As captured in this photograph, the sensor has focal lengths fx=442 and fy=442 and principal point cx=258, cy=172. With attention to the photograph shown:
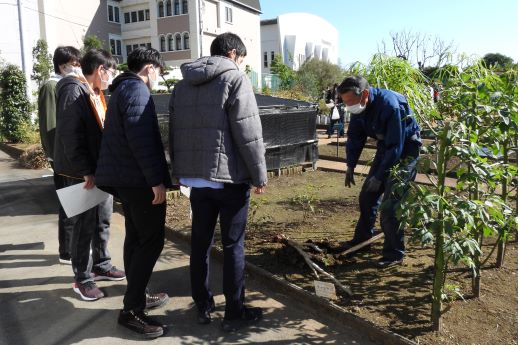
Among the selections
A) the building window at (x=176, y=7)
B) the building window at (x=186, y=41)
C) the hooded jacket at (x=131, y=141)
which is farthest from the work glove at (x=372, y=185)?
the building window at (x=176, y=7)

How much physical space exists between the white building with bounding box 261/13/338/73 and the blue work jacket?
145 feet

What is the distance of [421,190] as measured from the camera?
263 cm

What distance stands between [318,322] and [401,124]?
1.81 meters

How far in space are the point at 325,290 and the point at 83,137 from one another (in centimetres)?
219

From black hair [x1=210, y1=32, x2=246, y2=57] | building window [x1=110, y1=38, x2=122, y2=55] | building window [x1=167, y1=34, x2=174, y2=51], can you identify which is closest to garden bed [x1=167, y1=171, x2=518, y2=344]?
black hair [x1=210, y1=32, x2=246, y2=57]

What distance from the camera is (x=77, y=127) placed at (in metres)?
3.35

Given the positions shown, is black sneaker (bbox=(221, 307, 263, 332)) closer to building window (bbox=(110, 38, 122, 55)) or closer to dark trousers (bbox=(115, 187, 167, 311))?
dark trousers (bbox=(115, 187, 167, 311))

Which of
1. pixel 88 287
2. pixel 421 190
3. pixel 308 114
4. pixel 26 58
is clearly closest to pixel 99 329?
pixel 88 287

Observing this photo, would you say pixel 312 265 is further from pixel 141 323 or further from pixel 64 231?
pixel 64 231

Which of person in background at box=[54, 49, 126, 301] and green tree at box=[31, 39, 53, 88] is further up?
green tree at box=[31, 39, 53, 88]

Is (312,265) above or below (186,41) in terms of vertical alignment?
below

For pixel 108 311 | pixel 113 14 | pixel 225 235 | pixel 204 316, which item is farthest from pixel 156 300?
pixel 113 14

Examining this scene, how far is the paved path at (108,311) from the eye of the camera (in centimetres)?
304

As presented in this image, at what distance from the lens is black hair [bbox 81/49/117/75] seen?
3520 mm
